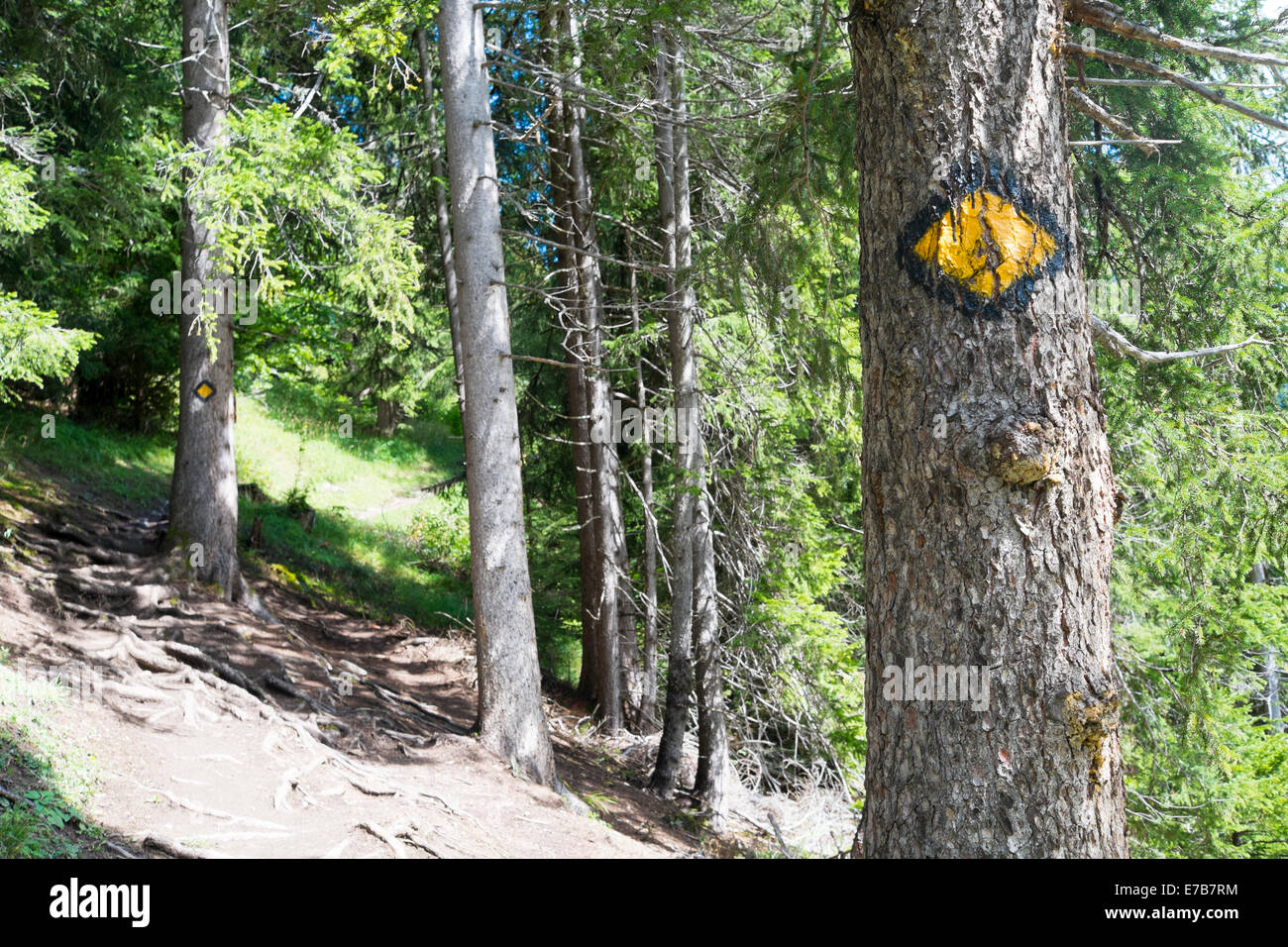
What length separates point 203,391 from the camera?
1011 centimetres

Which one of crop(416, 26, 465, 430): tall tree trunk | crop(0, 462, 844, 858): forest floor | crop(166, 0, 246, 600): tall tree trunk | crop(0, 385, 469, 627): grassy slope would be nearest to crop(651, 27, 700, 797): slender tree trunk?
crop(0, 462, 844, 858): forest floor

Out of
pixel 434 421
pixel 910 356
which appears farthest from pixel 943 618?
pixel 434 421

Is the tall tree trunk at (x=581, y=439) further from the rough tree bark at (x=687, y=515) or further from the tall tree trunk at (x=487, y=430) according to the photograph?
the tall tree trunk at (x=487, y=430)

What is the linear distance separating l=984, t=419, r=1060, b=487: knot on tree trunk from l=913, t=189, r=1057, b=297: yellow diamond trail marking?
434mm

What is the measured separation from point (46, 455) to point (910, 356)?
1437cm

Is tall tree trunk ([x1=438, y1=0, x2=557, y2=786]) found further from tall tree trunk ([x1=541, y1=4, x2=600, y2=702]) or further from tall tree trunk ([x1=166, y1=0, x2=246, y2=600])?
tall tree trunk ([x1=166, y1=0, x2=246, y2=600])

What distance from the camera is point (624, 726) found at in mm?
12484

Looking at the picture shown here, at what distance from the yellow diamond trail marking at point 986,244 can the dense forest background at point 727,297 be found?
110 centimetres

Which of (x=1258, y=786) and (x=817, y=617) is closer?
(x=1258, y=786)

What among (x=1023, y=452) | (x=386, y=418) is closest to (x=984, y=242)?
(x=1023, y=452)

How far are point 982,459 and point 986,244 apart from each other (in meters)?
0.68

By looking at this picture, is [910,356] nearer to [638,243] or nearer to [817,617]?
[817,617]

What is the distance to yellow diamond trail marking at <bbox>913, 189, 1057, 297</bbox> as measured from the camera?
Answer: 2.79 meters

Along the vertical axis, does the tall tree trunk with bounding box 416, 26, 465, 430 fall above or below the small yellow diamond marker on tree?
above
